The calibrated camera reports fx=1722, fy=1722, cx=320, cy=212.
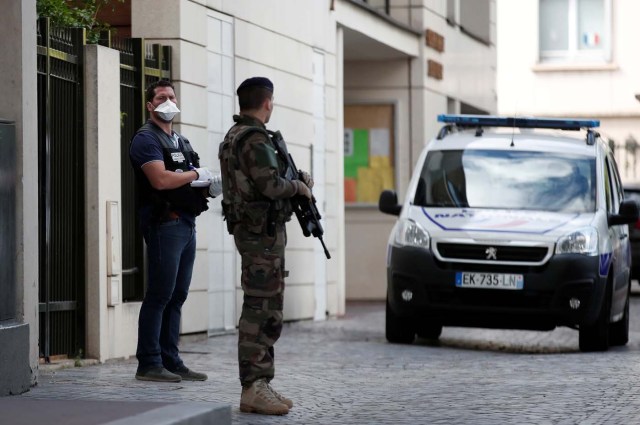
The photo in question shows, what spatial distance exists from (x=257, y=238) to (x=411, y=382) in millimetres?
2578

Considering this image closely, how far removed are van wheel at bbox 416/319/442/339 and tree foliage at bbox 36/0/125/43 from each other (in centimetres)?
406

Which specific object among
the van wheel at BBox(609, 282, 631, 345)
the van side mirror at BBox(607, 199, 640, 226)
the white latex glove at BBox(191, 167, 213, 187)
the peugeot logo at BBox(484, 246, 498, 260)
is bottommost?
the van wheel at BBox(609, 282, 631, 345)

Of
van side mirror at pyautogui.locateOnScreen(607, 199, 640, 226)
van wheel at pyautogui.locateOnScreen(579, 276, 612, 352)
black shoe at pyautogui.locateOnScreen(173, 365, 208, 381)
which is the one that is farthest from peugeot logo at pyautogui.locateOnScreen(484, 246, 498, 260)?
black shoe at pyautogui.locateOnScreen(173, 365, 208, 381)

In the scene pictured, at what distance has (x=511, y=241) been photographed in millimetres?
14555

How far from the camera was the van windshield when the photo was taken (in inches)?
606

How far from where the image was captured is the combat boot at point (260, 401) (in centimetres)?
931

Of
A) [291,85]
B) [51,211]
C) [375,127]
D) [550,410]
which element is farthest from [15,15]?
[375,127]

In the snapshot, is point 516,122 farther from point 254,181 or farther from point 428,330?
point 254,181

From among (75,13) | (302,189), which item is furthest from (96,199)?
(302,189)

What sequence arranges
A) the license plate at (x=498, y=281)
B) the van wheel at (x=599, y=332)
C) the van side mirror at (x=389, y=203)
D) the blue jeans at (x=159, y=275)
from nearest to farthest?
the blue jeans at (x=159, y=275) → the license plate at (x=498, y=281) → the van wheel at (x=599, y=332) → the van side mirror at (x=389, y=203)

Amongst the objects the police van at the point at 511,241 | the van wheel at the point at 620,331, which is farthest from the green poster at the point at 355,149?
the van wheel at the point at 620,331

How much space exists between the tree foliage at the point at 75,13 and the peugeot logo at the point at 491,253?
3684mm

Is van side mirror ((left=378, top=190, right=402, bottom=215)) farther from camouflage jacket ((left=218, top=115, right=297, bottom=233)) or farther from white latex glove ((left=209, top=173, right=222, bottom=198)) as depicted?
camouflage jacket ((left=218, top=115, right=297, bottom=233))

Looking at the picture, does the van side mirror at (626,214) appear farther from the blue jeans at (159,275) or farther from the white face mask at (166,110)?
the white face mask at (166,110)
